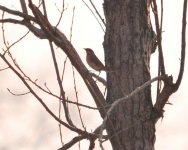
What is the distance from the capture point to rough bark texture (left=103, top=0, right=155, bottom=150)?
4.05 metres

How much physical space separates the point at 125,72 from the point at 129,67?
0.05 m

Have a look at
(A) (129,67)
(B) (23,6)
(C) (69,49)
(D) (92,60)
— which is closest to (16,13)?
(B) (23,6)

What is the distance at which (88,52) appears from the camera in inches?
324

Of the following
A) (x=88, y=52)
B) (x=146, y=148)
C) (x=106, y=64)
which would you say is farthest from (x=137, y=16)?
(x=88, y=52)

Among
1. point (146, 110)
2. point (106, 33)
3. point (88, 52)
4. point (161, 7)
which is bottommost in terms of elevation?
point (146, 110)

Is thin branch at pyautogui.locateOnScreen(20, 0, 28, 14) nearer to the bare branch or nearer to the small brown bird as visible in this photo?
the bare branch

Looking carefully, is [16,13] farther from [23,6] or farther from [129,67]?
[129,67]

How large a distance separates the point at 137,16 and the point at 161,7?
52 cm

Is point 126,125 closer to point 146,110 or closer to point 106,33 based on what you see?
point 146,110

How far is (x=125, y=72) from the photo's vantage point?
419cm

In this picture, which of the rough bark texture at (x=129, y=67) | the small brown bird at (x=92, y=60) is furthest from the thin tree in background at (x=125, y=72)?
the small brown bird at (x=92, y=60)

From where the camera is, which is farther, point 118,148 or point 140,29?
point 140,29

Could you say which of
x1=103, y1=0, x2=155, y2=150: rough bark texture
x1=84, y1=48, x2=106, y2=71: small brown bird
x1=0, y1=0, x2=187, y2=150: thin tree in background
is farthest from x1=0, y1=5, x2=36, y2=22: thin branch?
x1=84, y1=48, x2=106, y2=71: small brown bird

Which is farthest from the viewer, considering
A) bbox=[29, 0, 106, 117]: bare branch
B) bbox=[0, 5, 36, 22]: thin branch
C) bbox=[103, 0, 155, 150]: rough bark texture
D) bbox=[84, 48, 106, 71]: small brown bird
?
bbox=[84, 48, 106, 71]: small brown bird
